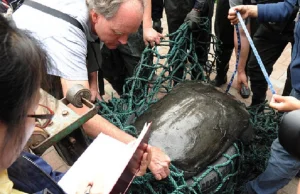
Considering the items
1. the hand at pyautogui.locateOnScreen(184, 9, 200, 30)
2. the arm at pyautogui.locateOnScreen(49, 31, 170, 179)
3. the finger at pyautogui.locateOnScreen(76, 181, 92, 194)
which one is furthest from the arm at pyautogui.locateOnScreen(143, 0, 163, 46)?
the finger at pyautogui.locateOnScreen(76, 181, 92, 194)

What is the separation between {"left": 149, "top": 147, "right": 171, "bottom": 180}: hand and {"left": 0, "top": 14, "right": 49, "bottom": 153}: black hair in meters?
0.71

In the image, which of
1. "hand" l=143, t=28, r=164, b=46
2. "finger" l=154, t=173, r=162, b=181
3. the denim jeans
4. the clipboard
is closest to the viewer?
the denim jeans

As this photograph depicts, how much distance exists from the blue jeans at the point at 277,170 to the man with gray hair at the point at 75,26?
0.86 meters

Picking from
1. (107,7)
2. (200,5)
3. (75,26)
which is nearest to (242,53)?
(200,5)

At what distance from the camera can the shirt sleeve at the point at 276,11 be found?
201 cm

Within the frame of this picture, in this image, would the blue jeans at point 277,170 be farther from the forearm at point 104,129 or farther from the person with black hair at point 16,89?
the person with black hair at point 16,89

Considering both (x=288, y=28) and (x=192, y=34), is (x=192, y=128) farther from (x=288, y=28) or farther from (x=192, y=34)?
(x=288, y=28)

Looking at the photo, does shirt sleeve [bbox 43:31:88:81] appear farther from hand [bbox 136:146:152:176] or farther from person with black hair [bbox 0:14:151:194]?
person with black hair [bbox 0:14:151:194]

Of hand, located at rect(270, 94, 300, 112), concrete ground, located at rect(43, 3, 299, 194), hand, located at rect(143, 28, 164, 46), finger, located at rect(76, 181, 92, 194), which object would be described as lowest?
concrete ground, located at rect(43, 3, 299, 194)

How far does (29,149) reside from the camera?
Result: 110cm

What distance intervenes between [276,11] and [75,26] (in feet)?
4.17

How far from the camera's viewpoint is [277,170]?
182 cm

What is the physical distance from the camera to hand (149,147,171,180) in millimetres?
1372

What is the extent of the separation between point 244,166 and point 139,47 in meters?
1.17
